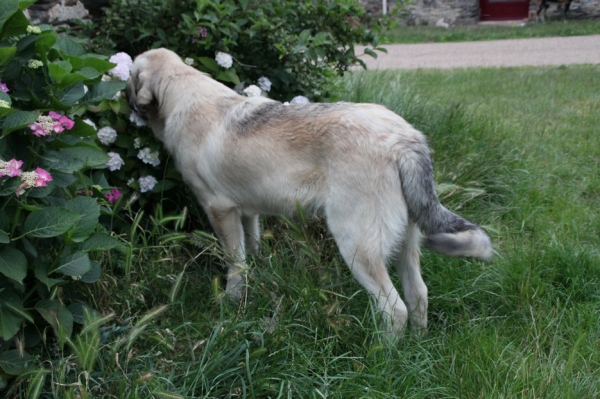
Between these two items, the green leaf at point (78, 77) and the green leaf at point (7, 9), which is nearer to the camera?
the green leaf at point (7, 9)

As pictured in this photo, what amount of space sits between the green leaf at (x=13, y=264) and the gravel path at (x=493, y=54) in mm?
10111

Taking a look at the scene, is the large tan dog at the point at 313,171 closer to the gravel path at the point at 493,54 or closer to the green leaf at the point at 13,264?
the green leaf at the point at 13,264

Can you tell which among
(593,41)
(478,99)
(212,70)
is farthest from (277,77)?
(593,41)

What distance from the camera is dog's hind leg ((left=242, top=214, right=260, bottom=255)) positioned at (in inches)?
190

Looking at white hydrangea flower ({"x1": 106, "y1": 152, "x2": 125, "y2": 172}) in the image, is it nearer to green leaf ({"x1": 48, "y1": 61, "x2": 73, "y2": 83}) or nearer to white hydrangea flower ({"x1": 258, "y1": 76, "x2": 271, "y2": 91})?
white hydrangea flower ({"x1": 258, "y1": 76, "x2": 271, "y2": 91})

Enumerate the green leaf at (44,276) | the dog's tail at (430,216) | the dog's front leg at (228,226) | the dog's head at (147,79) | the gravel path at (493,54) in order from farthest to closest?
the gravel path at (493,54)
the dog's head at (147,79)
the dog's front leg at (228,226)
the dog's tail at (430,216)
the green leaf at (44,276)

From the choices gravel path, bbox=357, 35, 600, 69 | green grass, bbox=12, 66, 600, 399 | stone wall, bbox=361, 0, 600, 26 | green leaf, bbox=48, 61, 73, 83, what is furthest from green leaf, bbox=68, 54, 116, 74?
stone wall, bbox=361, 0, 600, 26

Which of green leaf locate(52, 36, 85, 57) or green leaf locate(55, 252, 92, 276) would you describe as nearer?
green leaf locate(55, 252, 92, 276)

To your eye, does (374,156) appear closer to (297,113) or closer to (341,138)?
(341,138)

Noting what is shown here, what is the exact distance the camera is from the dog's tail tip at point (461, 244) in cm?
363

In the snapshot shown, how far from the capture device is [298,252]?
438cm

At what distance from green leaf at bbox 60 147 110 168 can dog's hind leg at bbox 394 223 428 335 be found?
1.66 meters

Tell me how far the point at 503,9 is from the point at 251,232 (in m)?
17.9

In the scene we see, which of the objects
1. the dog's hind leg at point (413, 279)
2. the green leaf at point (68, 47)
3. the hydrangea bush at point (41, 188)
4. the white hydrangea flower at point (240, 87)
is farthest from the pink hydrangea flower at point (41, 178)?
the white hydrangea flower at point (240, 87)
